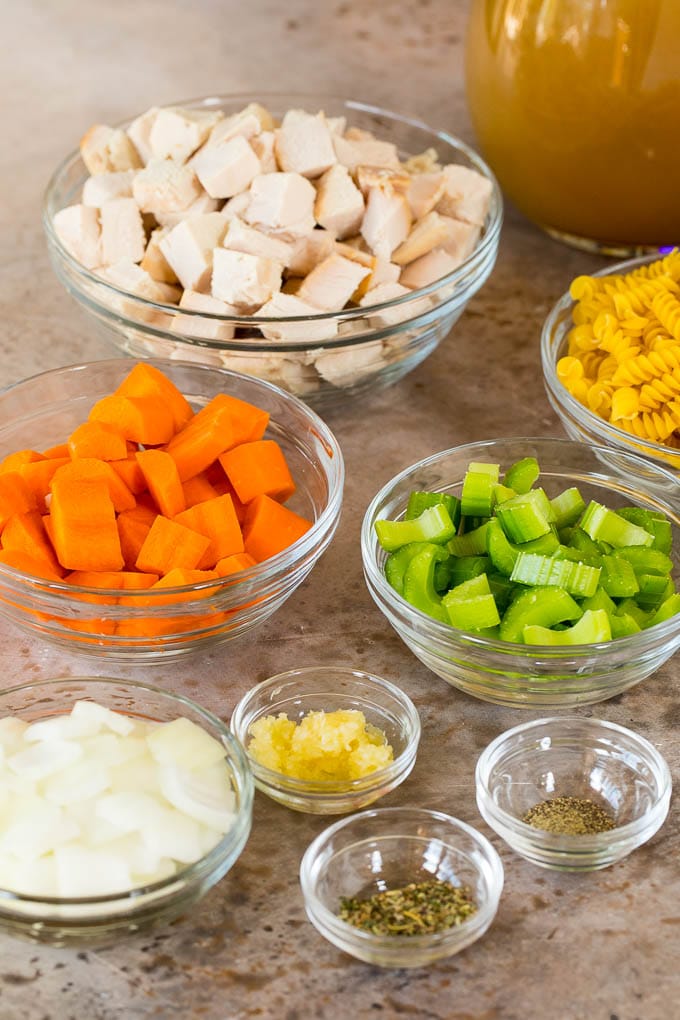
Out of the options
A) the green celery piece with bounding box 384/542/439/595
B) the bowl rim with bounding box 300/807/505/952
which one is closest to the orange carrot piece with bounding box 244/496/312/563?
the green celery piece with bounding box 384/542/439/595

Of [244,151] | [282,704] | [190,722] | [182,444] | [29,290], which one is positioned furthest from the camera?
[29,290]

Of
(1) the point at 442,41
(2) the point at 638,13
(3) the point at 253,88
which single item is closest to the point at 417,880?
(2) the point at 638,13

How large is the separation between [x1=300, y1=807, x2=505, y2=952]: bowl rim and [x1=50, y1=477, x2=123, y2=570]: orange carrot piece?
367 mm

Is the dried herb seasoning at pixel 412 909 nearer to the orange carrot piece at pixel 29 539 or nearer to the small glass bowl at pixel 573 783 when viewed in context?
the small glass bowl at pixel 573 783

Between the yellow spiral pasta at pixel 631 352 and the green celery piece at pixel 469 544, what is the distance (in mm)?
289

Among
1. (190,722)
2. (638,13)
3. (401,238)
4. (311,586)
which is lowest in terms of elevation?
(311,586)

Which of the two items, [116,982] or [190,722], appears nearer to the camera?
[116,982]

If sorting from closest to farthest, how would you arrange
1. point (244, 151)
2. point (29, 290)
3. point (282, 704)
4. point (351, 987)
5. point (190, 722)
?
point (351, 987) < point (190, 722) < point (282, 704) < point (244, 151) < point (29, 290)

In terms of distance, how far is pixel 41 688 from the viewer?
1173mm

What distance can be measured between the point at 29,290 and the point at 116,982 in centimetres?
125

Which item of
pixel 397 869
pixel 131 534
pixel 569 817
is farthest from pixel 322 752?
pixel 131 534

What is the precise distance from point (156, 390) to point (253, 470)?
151mm

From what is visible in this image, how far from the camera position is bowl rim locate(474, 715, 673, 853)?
106 centimetres

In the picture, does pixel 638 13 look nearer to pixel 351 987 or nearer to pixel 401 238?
pixel 401 238
